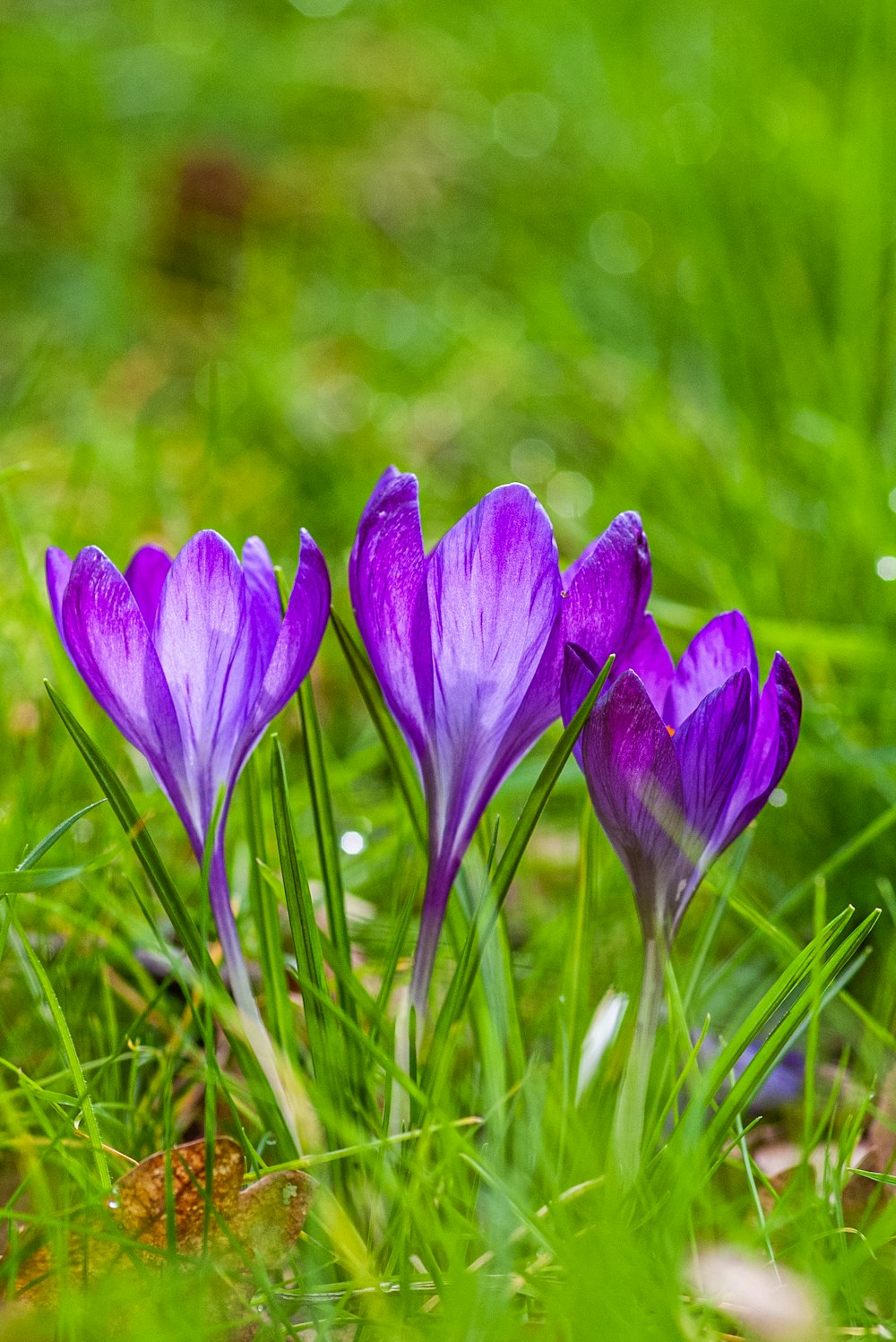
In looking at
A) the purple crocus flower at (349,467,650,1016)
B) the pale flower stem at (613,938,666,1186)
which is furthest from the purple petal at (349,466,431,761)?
the pale flower stem at (613,938,666,1186)

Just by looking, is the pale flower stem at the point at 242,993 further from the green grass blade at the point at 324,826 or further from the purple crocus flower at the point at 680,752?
the purple crocus flower at the point at 680,752

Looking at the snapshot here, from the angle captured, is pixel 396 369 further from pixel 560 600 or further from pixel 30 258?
pixel 560 600

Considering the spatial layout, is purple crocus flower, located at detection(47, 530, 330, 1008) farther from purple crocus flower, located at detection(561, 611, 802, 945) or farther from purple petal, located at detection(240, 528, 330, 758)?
purple crocus flower, located at detection(561, 611, 802, 945)

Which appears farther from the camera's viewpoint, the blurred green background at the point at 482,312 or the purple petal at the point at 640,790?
the blurred green background at the point at 482,312

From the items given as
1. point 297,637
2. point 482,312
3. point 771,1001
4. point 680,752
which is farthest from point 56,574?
point 482,312

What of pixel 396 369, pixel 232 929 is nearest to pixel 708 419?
pixel 396 369

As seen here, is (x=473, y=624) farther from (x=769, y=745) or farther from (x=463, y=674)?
(x=769, y=745)

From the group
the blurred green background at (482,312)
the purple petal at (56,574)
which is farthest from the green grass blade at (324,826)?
the blurred green background at (482,312)
